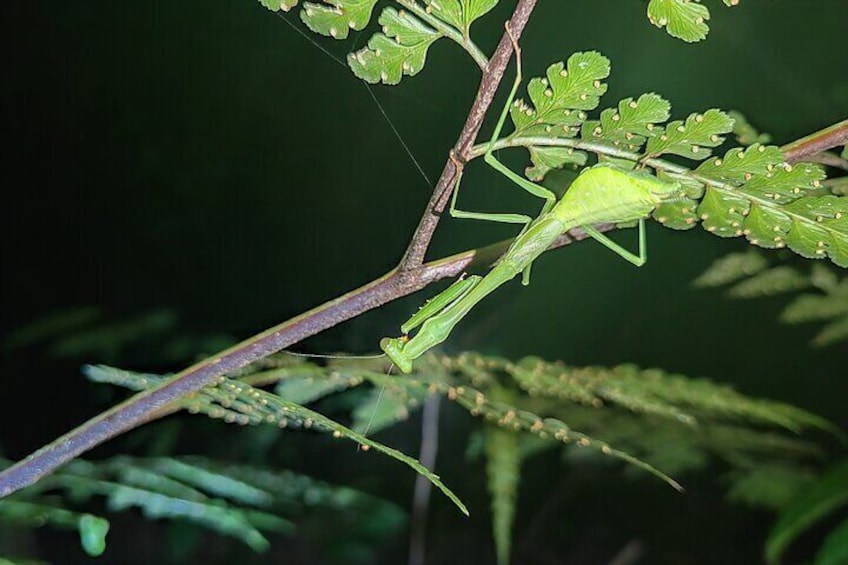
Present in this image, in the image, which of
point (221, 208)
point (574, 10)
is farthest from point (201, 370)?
point (574, 10)

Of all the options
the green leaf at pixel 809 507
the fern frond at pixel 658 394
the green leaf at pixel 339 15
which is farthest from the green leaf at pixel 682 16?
the green leaf at pixel 809 507

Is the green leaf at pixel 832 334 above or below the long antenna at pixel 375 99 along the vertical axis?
below

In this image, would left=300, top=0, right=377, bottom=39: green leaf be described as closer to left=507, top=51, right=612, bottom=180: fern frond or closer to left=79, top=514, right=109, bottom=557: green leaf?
left=507, top=51, right=612, bottom=180: fern frond

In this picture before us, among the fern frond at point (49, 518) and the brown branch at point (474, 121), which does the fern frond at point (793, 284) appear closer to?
the brown branch at point (474, 121)

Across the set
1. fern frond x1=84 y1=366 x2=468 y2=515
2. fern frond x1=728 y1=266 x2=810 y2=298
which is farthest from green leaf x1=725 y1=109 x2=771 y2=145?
fern frond x1=84 y1=366 x2=468 y2=515

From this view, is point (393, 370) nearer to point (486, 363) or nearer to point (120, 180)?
point (486, 363)

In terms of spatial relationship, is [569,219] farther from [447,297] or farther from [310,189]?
[310,189]
